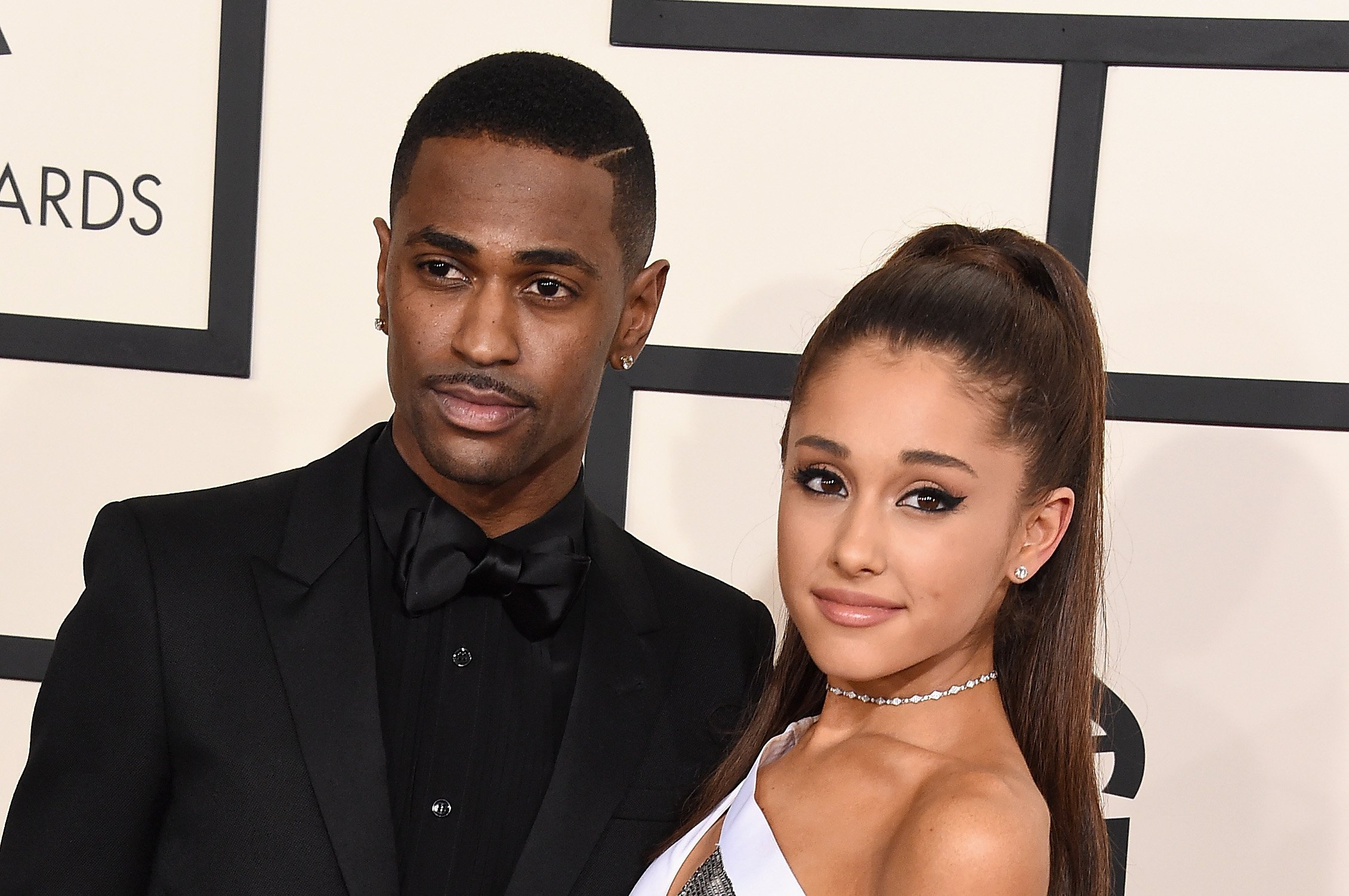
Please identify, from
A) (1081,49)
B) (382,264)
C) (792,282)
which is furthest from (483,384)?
(1081,49)

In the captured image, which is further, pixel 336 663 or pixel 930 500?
pixel 336 663

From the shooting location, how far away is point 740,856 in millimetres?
1656

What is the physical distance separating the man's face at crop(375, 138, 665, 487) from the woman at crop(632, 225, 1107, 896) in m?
0.33

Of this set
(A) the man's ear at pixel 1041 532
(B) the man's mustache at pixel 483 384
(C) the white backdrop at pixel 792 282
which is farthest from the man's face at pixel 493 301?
(C) the white backdrop at pixel 792 282

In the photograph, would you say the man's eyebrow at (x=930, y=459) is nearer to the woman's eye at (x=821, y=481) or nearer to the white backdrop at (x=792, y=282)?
the woman's eye at (x=821, y=481)

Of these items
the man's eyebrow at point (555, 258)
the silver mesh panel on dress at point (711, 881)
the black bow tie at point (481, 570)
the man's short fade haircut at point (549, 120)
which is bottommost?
the silver mesh panel on dress at point (711, 881)

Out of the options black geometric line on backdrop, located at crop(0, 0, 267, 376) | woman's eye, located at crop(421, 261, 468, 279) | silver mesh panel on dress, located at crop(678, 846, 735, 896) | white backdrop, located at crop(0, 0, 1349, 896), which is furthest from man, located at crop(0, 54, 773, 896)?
black geometric line on backdrop, located at crop(0, 0, 267, 376)

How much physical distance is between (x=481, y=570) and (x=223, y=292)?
1.34 metres

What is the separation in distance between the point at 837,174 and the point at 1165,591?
1126 millimetres

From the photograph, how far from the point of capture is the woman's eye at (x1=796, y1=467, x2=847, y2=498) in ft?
5.30

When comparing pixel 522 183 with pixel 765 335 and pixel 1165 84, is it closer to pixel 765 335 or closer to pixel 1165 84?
pixel 765 335

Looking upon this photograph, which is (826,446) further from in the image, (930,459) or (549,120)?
(549,120)

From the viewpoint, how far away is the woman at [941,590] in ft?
5.02

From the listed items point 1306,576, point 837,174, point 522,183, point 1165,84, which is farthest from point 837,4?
point 1306,576
